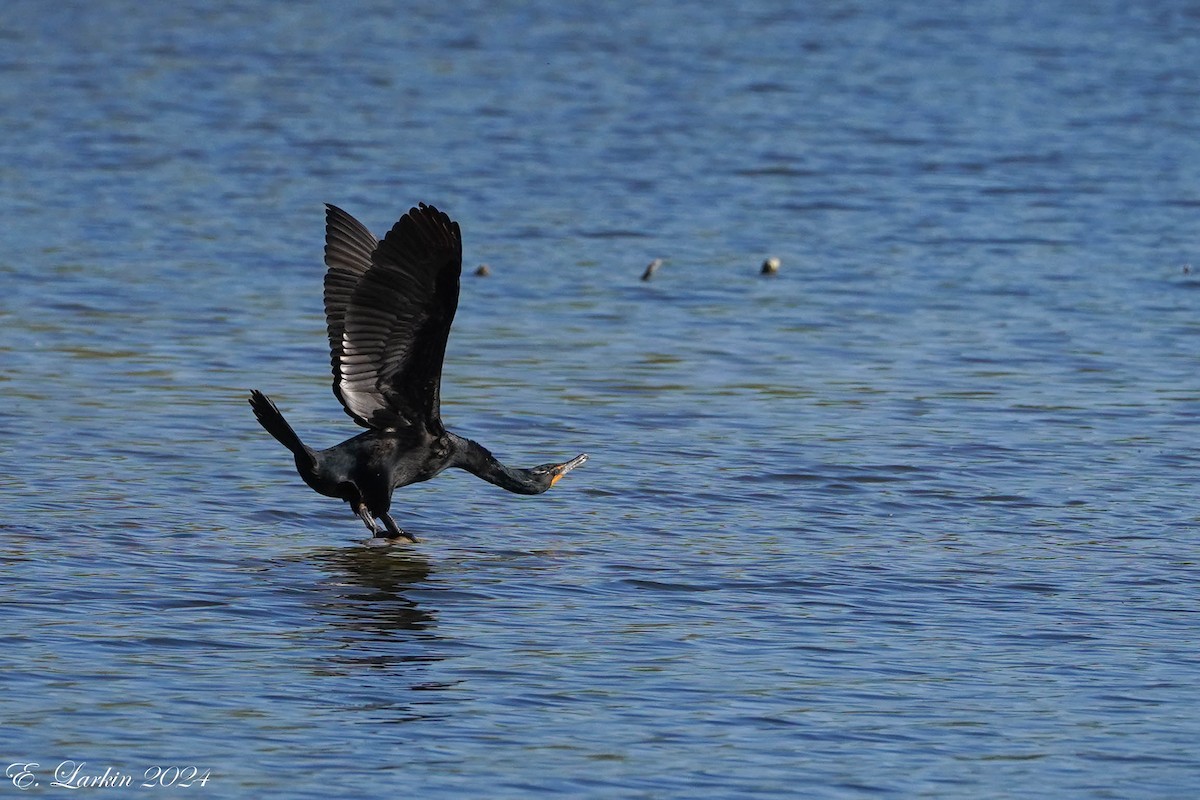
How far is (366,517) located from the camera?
9.26 metres

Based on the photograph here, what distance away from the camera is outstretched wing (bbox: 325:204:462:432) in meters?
8.63

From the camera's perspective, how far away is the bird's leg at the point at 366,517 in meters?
9.24

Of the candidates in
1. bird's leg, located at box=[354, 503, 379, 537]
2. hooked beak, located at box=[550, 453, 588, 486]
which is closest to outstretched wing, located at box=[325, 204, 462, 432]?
bird's leg, located at box=[354, 503, 379, 537]

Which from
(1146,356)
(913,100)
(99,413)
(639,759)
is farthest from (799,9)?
(639,759)

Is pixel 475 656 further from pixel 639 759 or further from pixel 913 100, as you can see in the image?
pixel 913 100

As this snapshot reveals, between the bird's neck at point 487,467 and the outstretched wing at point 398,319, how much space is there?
0.25 metres

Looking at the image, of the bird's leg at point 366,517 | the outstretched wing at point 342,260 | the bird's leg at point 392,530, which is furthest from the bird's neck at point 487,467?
the outstretched wing at point 342,260

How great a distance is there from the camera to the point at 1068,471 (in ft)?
36.1

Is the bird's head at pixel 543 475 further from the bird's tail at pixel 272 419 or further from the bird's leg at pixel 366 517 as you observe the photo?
the bird's tail at pixel 272 419

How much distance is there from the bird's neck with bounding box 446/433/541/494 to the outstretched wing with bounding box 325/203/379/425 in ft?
2.28

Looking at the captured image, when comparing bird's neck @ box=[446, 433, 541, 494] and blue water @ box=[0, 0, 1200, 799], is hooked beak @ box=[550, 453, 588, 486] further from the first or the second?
blue water @ box=[0, 0, 1200, 799]

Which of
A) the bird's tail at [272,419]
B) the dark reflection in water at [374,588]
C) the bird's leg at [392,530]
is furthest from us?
the bird's leg at [392,530]

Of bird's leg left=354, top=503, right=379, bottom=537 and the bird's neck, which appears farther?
the bird's neck

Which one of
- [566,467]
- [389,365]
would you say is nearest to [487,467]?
[566,467]
